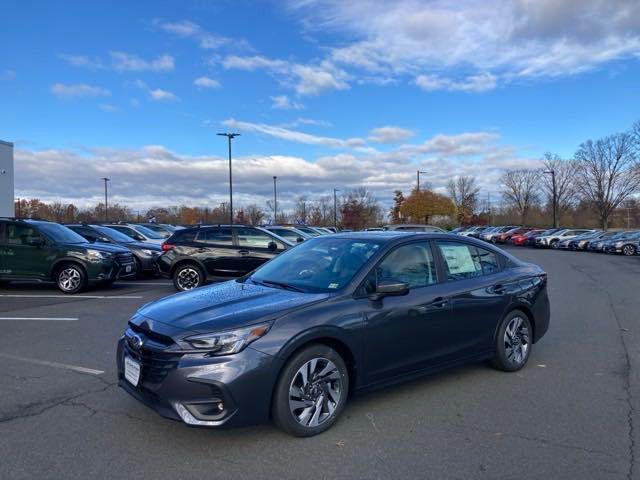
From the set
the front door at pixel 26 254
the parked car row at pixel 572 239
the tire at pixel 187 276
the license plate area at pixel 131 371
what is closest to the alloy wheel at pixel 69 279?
the front door at pixel 26 254

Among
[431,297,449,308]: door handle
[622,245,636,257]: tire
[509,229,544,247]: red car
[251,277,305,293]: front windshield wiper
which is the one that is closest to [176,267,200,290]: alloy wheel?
[251,277,305,293]: front windshield wiper

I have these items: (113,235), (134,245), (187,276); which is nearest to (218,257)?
(187,276)

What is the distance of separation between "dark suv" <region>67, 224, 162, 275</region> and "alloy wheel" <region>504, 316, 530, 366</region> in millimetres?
11233

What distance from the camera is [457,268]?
17.3 feet

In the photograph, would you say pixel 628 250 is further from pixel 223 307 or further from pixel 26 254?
pixel 223 307

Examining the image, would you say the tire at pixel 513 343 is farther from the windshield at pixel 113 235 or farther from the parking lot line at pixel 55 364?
the windshield at pixel 113 235

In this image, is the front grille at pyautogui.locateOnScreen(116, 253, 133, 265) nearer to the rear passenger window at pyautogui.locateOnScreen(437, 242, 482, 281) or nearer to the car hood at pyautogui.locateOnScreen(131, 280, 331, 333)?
the car hood at pyautogui.locateOnScreen(131, 280, 331, 333)

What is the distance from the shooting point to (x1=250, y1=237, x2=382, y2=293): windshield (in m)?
4.53

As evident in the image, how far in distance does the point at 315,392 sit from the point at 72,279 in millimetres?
9875

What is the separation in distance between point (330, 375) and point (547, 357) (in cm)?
354

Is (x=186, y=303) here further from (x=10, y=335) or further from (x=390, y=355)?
(x=10, y=335)

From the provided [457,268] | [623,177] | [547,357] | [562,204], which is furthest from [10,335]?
[562,204]

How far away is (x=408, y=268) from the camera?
4.86 m

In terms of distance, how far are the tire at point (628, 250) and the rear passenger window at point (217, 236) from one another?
28.1 m
